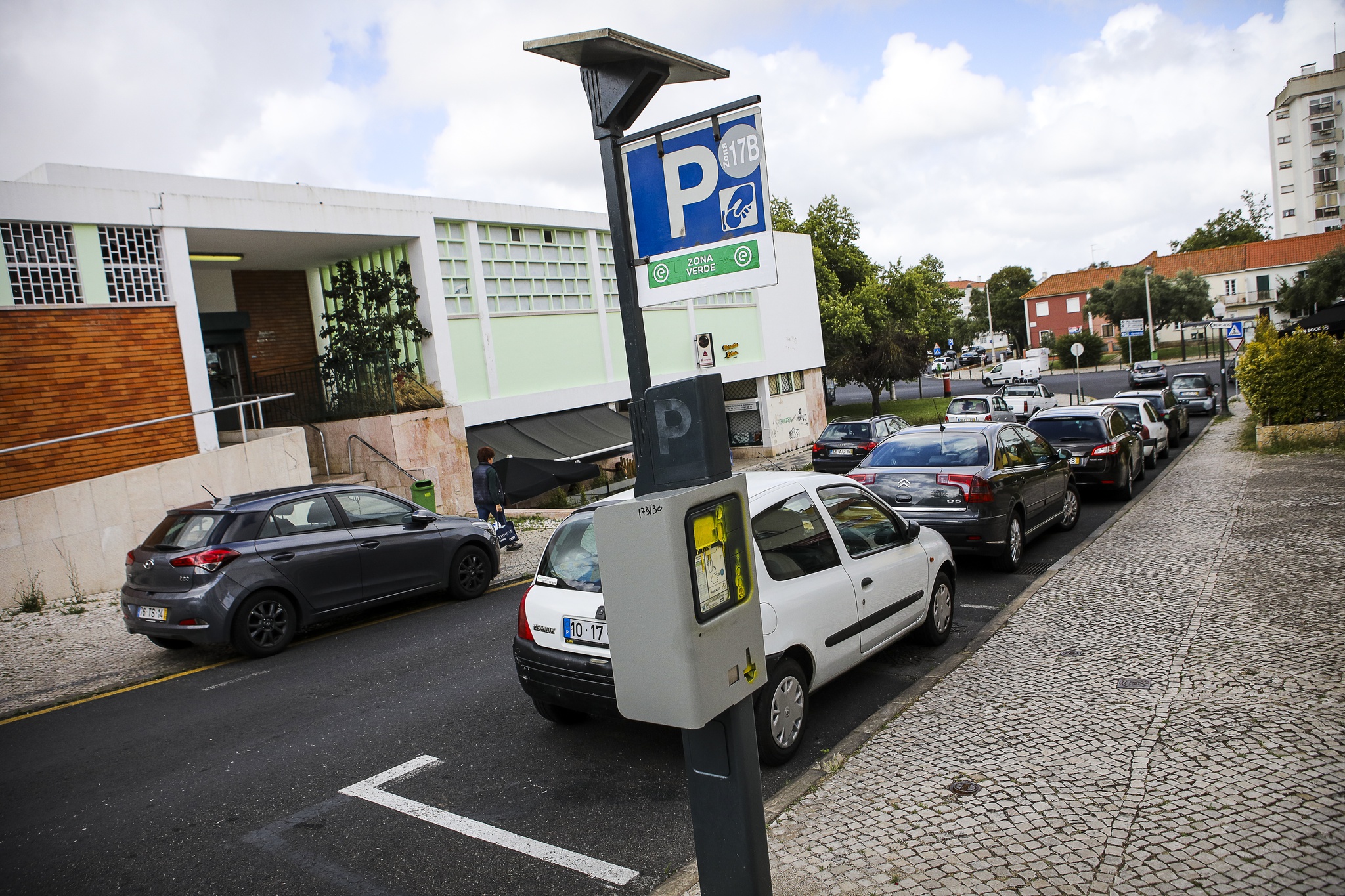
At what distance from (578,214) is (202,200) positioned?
350 inches

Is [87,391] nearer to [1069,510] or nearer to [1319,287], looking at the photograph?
[1069,510]

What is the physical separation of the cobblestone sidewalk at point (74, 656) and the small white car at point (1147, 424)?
16.5 metres

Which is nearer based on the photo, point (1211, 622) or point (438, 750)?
point (438, 750)

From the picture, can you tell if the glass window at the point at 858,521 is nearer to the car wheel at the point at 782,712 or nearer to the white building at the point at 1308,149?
the car wheel at the point at 782,712

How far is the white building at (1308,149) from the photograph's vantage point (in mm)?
72250

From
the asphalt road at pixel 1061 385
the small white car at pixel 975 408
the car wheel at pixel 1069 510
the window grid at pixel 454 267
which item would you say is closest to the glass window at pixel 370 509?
the car wheel at pixel 1069 510

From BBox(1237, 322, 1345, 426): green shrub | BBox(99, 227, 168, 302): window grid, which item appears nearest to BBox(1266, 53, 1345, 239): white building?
BBox(1237, 322, 1345, 426): green shrub

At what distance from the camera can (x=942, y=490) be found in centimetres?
916

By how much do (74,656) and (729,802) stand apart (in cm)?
819

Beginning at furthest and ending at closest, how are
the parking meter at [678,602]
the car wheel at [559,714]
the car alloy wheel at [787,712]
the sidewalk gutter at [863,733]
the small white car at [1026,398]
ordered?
the small white car at [1026,398]
the car wheel at [559,714]
the car alloy wheel at [787,712]
the sidewalk gutter at [863,733]
the parking meter at [678,602]

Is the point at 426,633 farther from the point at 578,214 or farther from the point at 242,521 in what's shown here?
the point at 578,214

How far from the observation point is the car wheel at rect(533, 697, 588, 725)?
5.59 m

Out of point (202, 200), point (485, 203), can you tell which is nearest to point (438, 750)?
point (202, 200)

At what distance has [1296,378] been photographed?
52.5 feet
